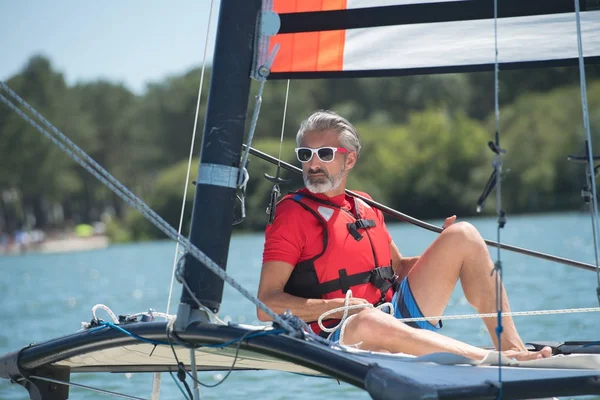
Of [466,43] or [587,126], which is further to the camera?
[466,43]

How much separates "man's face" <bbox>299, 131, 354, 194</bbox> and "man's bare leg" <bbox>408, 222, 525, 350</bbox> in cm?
47

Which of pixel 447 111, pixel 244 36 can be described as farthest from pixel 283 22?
pixel 447 111

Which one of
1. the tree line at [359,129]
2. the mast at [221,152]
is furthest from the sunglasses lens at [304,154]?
the tree line at [359,129]

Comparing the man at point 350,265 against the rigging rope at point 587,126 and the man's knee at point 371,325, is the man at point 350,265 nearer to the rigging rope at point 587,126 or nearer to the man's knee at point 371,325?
the man's knee at point 371,325

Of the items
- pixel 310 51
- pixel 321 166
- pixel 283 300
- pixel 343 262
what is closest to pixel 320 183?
pixel 321 166

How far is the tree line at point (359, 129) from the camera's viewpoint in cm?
4278

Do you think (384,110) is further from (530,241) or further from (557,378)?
(557,378)

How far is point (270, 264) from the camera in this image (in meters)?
3.18

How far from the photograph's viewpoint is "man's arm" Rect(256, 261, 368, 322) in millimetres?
3080

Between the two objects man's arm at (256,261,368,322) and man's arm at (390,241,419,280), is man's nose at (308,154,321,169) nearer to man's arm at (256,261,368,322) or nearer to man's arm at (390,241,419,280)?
man's arm at (256,261,368,322)

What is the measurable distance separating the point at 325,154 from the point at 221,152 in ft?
2.14

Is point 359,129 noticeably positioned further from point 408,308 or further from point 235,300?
point 408,308

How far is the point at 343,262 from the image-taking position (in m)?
3.31

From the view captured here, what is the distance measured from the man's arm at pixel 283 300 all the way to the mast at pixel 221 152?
35cm
